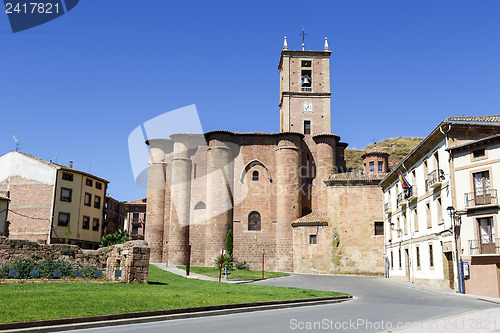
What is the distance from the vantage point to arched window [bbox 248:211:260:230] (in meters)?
49.4

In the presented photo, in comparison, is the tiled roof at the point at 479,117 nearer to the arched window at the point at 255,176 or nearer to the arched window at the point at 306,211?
the arched window at the point at 306,211

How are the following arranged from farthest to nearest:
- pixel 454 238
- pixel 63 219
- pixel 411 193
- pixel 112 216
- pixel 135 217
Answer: pixel 135 217, pixel 112 216, pixel 63 219, pixel 411 193, pixel 454 238

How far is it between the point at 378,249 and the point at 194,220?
64.0 ft

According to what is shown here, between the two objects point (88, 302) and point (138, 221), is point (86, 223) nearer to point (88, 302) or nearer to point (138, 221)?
point (138, 221)

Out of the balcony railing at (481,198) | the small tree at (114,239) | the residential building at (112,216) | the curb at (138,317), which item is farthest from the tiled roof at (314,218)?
the residential building at (112,216)

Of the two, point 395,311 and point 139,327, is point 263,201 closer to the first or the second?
point 395,311

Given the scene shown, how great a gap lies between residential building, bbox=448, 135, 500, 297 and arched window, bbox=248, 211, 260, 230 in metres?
27.3

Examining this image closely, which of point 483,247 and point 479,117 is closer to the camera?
point 483,247

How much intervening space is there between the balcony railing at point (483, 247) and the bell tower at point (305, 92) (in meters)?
29.8

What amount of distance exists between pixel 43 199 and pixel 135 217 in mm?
36120

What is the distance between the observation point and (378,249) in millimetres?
42938

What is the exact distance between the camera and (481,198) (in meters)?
23.7

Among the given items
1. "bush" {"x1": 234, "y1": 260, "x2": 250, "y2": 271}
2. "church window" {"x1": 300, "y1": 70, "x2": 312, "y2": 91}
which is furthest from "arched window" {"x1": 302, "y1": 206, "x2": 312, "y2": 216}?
"church window" {"x1": 300, "y1": 70, "x2": 312, "y2": 91}

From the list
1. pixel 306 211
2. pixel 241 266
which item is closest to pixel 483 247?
A: pixel 241 266
